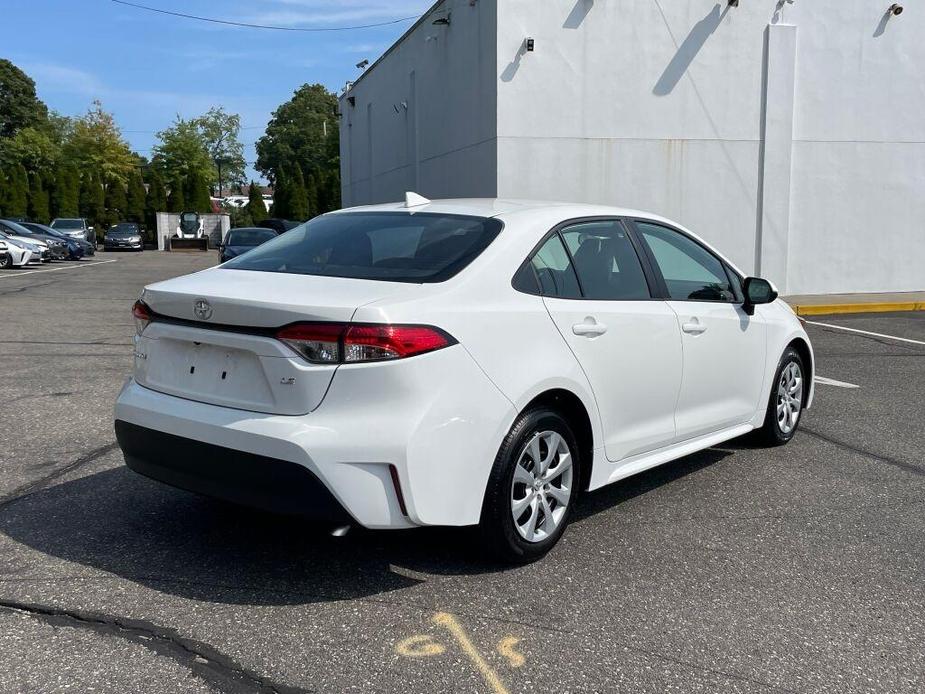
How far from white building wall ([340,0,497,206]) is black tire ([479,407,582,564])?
1411cm

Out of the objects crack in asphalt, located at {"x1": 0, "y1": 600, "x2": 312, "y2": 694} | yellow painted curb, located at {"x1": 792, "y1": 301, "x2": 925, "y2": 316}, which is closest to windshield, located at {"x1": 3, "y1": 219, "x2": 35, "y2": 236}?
yellow painted curb, located at {"x1": 792, "y1": 301, "x2": 925, "y2": 316}

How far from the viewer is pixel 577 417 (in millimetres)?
4363

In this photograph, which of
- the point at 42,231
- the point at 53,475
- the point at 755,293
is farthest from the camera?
the point at 42,231

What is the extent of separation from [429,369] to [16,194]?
6295 centimetres

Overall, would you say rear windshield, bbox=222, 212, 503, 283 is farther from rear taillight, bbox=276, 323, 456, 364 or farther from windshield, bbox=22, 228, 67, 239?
windshield, bbox=22, 228, 67, 239

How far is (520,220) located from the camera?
443 centimetres

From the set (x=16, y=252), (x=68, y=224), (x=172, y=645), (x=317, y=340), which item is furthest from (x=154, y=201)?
(x=172, y=645)

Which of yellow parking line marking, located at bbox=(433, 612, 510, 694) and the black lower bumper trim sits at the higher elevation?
the black lower bumper trim

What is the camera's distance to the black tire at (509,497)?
12.7 ft

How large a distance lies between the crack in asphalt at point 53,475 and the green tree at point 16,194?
195 feet

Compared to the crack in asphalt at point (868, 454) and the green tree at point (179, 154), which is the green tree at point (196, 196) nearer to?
the green tree at point (179, 154)

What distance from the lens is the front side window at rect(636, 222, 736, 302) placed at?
17.0 ft

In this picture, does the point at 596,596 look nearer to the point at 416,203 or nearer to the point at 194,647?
the point at 194,647

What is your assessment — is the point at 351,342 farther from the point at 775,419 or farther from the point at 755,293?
the point at 775,419
